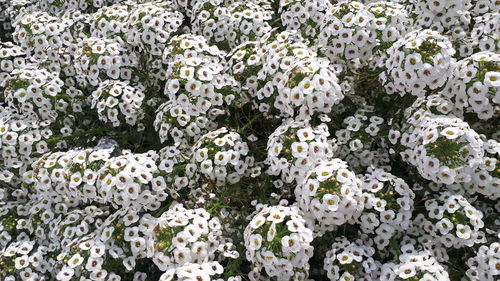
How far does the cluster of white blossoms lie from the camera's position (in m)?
3.73

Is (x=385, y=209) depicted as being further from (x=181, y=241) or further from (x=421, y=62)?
(x=181, y=241)

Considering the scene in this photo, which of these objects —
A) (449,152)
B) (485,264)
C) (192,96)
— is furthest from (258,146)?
(485,264)

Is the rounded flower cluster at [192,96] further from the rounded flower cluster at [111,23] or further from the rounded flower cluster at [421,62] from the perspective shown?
the rounded flower cluster at [421,62]

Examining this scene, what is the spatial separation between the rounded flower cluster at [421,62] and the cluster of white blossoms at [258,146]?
0.05 ft

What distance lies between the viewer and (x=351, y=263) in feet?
12.5

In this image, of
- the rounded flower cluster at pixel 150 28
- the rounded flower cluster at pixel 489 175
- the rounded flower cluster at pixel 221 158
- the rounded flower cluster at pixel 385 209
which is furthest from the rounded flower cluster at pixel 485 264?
the rounded flower cluster at pixel 150 28

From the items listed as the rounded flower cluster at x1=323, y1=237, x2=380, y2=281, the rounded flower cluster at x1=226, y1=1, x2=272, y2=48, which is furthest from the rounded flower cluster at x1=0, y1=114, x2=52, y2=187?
the rounded flower cluster at x1=323, y1=237, x2=380, y2=281

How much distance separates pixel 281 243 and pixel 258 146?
1.38 m

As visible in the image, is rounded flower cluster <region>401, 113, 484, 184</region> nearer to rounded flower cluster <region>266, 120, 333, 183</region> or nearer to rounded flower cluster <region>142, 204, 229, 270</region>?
rounded flower cluster <region>266, 120, 333, 183</region>

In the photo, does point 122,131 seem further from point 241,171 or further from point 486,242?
point 486,242

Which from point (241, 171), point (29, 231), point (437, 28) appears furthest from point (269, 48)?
point (29, 231)

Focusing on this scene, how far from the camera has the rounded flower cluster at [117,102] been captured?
4.81 m

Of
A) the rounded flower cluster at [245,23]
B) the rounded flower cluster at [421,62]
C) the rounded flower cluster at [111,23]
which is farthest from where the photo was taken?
the rounded flower cluster at [111,23]

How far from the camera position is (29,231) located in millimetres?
5160
